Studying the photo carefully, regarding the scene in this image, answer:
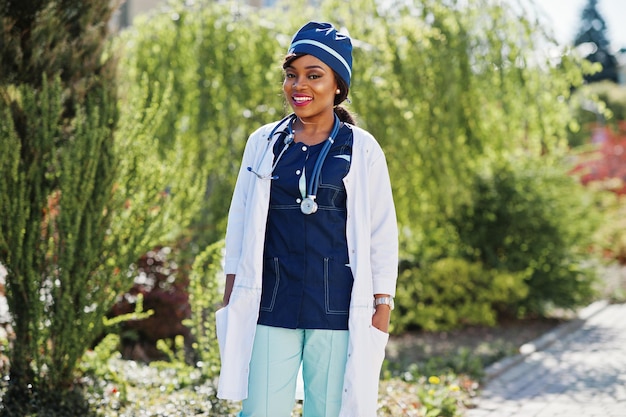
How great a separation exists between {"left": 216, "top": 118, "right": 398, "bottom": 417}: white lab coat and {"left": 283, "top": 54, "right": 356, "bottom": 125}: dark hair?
0.19 m

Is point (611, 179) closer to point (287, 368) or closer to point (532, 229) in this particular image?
point (532, 229)

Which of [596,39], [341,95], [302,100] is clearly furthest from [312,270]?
[596,39]

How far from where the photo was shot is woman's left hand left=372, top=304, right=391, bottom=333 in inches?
112

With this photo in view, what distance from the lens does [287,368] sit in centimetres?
278

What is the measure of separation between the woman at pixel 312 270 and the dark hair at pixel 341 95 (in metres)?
0.02

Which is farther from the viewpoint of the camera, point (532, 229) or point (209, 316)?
point (532, 229)

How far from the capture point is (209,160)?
7.99 metres

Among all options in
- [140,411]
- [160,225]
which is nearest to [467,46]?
[160,225]

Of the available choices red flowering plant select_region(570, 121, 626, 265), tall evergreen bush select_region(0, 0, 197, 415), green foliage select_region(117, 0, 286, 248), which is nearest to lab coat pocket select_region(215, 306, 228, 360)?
tall evergreen bush select_region(0, 0, 197, 415)

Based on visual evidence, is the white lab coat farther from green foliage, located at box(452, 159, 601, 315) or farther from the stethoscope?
green foliage, located at box(452, 159, 601, 315)

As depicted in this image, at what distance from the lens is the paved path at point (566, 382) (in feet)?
17.7

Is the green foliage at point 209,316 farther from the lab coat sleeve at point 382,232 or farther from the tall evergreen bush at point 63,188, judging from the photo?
the lab coat sleeve at point 382,232

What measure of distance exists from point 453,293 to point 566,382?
282 cm

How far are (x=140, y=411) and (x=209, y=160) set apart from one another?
3907mm
